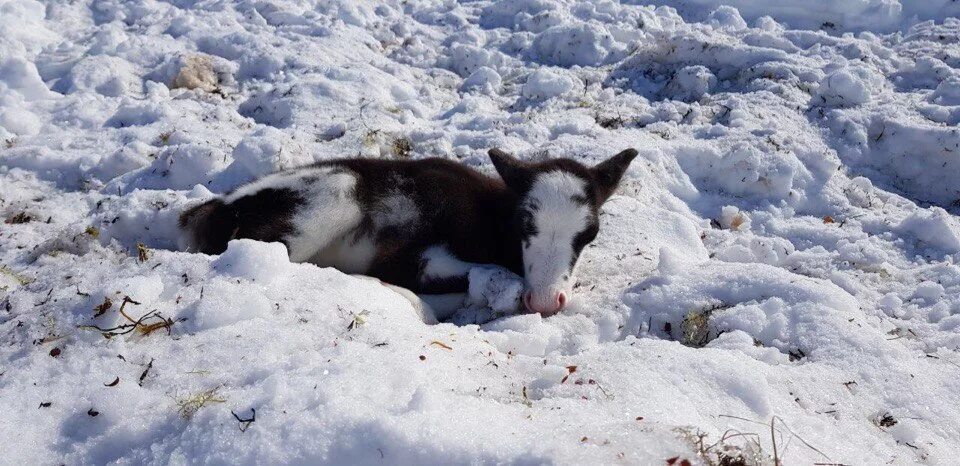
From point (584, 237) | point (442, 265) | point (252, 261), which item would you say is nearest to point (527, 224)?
point (584, 237)

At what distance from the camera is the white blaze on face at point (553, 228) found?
502 centimetres

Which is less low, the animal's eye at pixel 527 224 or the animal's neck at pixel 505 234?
the animal's eye at pixel 527 224

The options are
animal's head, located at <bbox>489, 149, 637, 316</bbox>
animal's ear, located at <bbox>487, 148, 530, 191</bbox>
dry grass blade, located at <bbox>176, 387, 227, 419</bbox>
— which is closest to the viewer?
dry grass blade, located at <bbox>176, 387, 227, 419</bbox>

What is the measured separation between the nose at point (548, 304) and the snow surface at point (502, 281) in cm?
15

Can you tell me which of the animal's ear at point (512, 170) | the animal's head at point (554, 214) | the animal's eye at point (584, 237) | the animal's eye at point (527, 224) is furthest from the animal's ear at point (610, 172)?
the animal's eye at point (527, 224)

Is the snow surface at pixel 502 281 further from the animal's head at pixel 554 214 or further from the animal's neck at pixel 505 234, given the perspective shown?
the animal's neck at pixel 505 234

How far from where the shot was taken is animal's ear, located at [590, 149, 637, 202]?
585cm

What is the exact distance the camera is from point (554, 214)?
535cm

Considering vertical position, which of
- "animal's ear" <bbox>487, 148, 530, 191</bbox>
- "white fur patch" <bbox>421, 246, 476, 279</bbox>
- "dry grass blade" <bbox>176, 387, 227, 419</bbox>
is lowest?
"white fur patch" <bbox>421, 246, 476, 279</bbox>

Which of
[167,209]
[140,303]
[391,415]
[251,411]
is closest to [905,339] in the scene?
[391,415]

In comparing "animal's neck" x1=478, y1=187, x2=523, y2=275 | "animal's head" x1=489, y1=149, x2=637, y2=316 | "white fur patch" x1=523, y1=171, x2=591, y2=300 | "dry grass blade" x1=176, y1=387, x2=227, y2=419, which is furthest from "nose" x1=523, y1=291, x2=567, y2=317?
"dry grass blade" x1=176, y1=387, x2=227, y2=419

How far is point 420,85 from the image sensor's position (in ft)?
30.0

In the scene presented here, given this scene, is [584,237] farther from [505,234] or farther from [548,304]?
[548,304]

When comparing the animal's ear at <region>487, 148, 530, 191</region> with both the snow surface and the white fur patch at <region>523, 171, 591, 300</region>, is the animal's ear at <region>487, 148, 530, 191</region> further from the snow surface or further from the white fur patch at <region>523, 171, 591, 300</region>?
the snow surface
